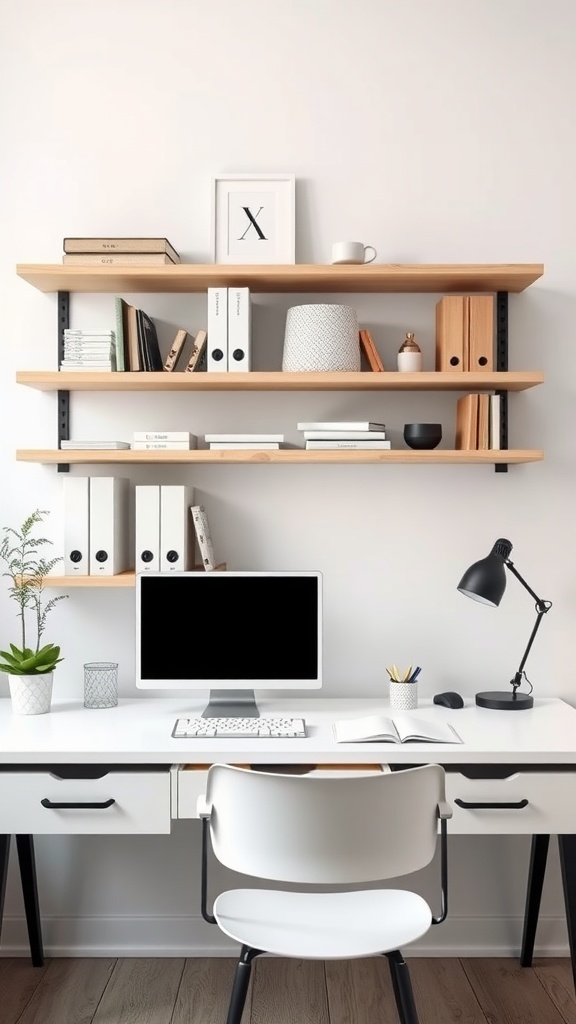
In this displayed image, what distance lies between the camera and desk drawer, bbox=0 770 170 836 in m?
2.17

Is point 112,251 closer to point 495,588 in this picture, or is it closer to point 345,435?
point 345,435

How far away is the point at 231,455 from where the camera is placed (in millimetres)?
2523

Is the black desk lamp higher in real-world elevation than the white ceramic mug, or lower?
lower

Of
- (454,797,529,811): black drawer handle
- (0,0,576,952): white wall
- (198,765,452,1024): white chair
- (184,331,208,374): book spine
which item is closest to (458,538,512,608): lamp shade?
(0,0,576,952): white wall

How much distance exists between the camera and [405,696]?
102 inches

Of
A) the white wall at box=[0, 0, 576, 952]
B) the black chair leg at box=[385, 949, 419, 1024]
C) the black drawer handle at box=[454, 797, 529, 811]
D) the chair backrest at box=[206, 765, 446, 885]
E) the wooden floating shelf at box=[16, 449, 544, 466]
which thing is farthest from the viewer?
the white wall at box=[0, 0, 576, 952]

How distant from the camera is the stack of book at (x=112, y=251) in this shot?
2.57 meters

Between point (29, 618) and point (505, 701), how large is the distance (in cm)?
138

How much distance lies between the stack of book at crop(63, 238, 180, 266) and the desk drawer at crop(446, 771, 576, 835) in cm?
153

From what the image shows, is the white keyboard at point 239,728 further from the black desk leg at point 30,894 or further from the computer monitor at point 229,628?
the black desk leg at point 30,894

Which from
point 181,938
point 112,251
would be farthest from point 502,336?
point 181,938

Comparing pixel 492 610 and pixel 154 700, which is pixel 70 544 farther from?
pixel 492 610

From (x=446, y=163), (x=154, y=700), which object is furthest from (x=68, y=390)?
(x=446, y=163)

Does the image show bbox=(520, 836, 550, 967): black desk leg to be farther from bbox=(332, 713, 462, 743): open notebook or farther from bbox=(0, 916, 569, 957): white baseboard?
bbox=(332, 713, 462, 743): open notebook
